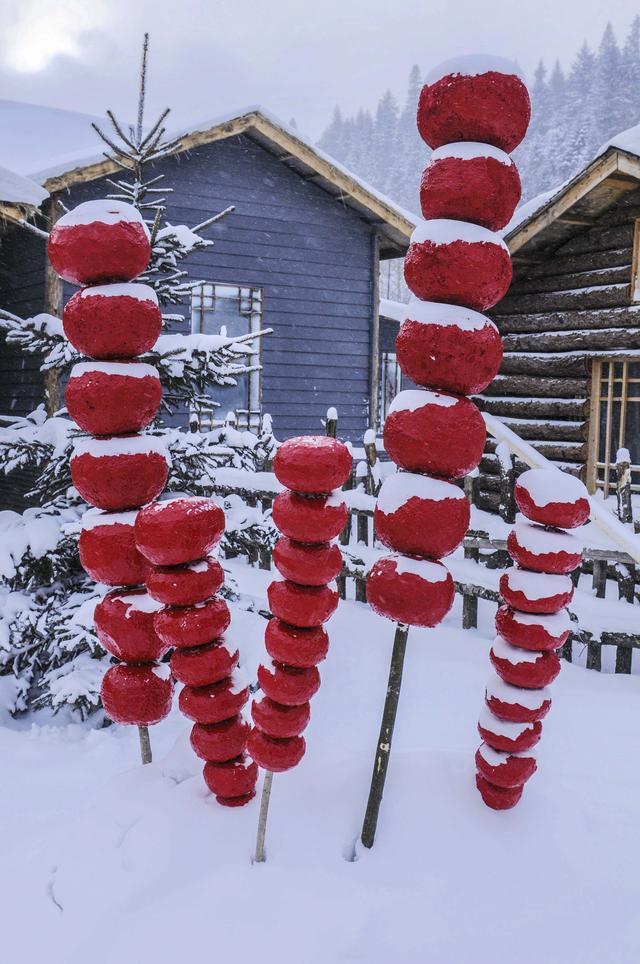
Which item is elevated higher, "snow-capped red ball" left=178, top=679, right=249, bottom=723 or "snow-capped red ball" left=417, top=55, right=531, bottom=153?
"snow-capped red ball" left=417, top=55, right=531, bottom=153

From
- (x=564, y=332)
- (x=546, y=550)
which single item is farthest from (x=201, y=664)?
(x=564, y=332)

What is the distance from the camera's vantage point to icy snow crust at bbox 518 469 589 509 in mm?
1750

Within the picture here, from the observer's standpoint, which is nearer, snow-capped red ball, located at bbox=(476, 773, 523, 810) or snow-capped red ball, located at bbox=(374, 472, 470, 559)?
snow-capped red ball, located at bbox=(374, 472, 470, 559)

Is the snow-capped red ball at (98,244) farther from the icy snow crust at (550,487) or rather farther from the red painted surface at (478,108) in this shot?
the icy snow crust at (550,487)

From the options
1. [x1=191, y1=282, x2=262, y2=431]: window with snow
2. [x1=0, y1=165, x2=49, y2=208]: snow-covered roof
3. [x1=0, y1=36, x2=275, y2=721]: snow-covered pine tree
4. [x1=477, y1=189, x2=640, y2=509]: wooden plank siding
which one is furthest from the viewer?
[x1=191, y1=282, x2=262, y2=431]: window with snow

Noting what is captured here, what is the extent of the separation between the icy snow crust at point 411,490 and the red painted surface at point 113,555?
740mm

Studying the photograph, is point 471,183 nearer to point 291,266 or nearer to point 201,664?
point 201,664

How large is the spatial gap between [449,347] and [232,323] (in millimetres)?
8923

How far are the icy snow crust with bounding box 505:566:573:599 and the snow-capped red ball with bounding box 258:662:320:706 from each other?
582mm

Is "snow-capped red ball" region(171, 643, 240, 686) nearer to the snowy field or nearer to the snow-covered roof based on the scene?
the snowy field

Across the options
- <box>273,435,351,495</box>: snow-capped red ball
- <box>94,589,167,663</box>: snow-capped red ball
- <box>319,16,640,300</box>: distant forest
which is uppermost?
<box>319,16,640,300</box>: distant forest

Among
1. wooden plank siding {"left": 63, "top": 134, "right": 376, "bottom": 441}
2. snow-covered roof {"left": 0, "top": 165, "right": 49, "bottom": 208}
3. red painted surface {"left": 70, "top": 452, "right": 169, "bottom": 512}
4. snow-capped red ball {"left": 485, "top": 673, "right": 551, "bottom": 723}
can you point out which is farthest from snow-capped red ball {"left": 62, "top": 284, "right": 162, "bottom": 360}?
wooden plank siding {"left": 63, "top": 134, "right": 376, "bottom": 441}

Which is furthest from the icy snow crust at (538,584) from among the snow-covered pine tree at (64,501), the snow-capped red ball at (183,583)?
the snow-covered pine tree at (64,501)

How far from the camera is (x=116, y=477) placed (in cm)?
188
